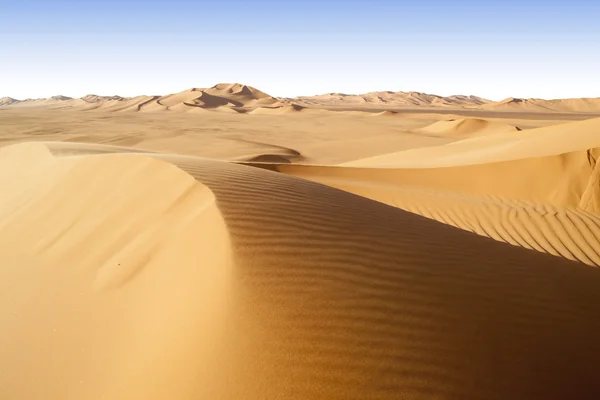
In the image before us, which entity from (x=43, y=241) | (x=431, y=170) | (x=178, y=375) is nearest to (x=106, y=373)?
(x=178, y=375)

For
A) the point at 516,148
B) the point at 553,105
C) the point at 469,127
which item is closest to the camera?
the point at 516,148

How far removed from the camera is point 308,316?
2.79 meters

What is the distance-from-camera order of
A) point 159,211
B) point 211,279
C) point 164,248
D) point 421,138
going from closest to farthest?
point 211,279 < point 164,248 < point 159,211 < point 421,138

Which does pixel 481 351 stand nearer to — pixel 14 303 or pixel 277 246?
pixel 277 246

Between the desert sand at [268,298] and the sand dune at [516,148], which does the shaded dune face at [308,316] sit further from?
the sand dune at [516,148]

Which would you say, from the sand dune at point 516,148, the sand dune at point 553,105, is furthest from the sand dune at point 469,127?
the sand dune at point 553,105

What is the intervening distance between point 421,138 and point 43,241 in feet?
87.1

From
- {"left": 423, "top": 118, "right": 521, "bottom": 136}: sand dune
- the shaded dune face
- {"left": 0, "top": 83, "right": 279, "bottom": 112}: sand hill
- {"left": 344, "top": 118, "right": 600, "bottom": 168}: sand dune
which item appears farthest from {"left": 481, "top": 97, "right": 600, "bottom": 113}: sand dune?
the shaded dune face

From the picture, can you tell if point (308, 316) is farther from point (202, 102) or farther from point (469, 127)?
point (202, 102)

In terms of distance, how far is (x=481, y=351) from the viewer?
108 inches

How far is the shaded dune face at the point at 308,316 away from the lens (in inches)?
99.3

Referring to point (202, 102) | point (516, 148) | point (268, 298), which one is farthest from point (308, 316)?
point (202, 102)

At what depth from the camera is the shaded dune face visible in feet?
8.28

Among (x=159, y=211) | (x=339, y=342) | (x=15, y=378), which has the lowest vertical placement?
(x=15, y=378)
